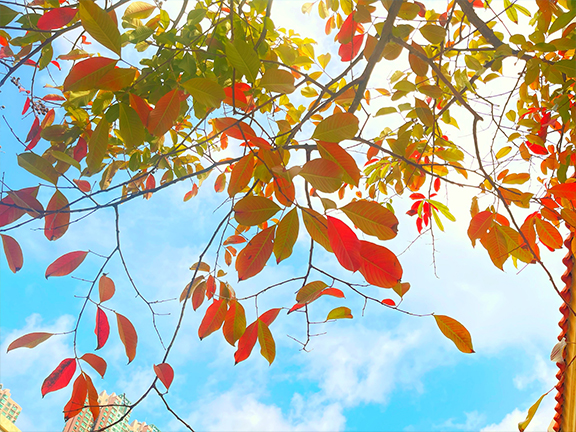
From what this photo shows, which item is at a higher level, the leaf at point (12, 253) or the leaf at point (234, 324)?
the leaf at point (12, 253)

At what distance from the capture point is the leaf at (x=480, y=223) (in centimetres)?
87

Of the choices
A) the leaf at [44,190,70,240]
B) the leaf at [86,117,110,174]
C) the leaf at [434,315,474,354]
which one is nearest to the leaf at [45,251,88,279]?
the leaf at [44,190,70,240]

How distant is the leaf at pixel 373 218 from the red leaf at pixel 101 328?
0.63m

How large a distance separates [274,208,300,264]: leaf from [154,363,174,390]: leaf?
342 mm

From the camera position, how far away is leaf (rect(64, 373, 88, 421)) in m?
0.81

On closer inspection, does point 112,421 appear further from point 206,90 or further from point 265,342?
point 206,90

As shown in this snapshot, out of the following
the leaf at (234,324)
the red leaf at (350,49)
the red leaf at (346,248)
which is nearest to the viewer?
the red leaf at (346,248)

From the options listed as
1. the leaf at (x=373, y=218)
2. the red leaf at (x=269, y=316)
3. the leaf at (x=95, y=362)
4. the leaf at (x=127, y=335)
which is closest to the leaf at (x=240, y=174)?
the leaf at (x=373, y=218)

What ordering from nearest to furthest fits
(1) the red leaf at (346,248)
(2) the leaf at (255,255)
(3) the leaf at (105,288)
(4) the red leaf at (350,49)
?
1. (1) the red leaf at (346,248)
2. (2) the leaf at (255,255)
3. (3) the leaf at (105,288)
4. (4) the red leaf at (350,49)

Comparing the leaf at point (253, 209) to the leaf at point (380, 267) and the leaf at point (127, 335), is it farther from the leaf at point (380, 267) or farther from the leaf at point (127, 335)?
the leaf at point (127, 335)

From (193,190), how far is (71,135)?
0.92 metres

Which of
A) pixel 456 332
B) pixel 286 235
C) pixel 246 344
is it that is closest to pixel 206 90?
pixel 286 235

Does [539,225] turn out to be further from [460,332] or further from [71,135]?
[71,135]

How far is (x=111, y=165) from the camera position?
1.39m
